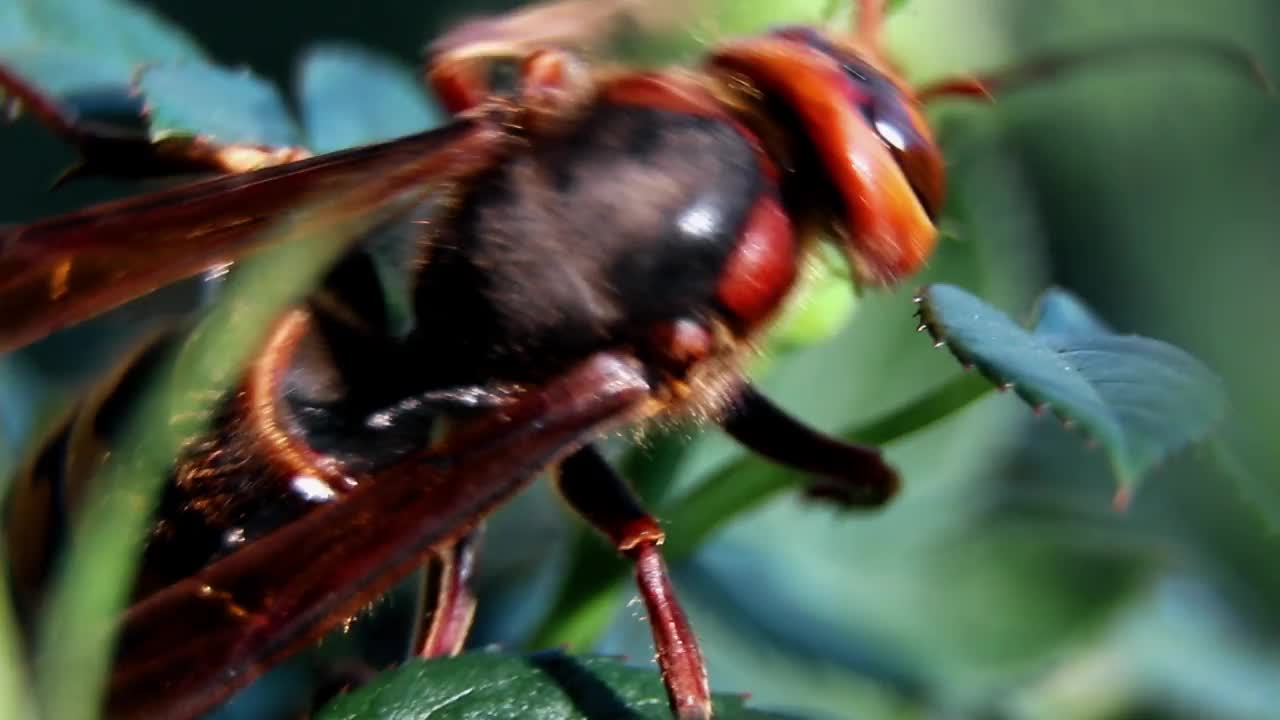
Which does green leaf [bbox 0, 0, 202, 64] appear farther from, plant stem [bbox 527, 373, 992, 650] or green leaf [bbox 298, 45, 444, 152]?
plant stem [bbox 527, 373, 992, 650]

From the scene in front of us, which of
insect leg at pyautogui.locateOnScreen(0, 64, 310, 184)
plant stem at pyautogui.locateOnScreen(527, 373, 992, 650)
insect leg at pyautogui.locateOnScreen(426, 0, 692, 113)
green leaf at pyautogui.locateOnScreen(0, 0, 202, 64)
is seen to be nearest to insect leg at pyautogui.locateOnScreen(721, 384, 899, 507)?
plant stem at pyautogui.locateOnScreen(527, 373, 992, 650)

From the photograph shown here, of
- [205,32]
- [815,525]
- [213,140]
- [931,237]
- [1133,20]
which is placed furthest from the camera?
[1133,20]

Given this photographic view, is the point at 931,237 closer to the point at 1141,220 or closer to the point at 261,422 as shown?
the point at 261,422

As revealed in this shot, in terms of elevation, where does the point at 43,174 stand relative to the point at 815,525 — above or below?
above

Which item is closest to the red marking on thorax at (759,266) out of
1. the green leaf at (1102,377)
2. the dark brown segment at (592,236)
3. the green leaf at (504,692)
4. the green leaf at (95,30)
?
the dark brown segment at (592,236)

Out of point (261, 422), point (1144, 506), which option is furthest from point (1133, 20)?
point (261, 422)

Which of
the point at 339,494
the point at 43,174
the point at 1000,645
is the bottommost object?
the point at 1000,645

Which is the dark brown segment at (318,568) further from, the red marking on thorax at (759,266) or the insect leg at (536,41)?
the insect leg at (536,41)
